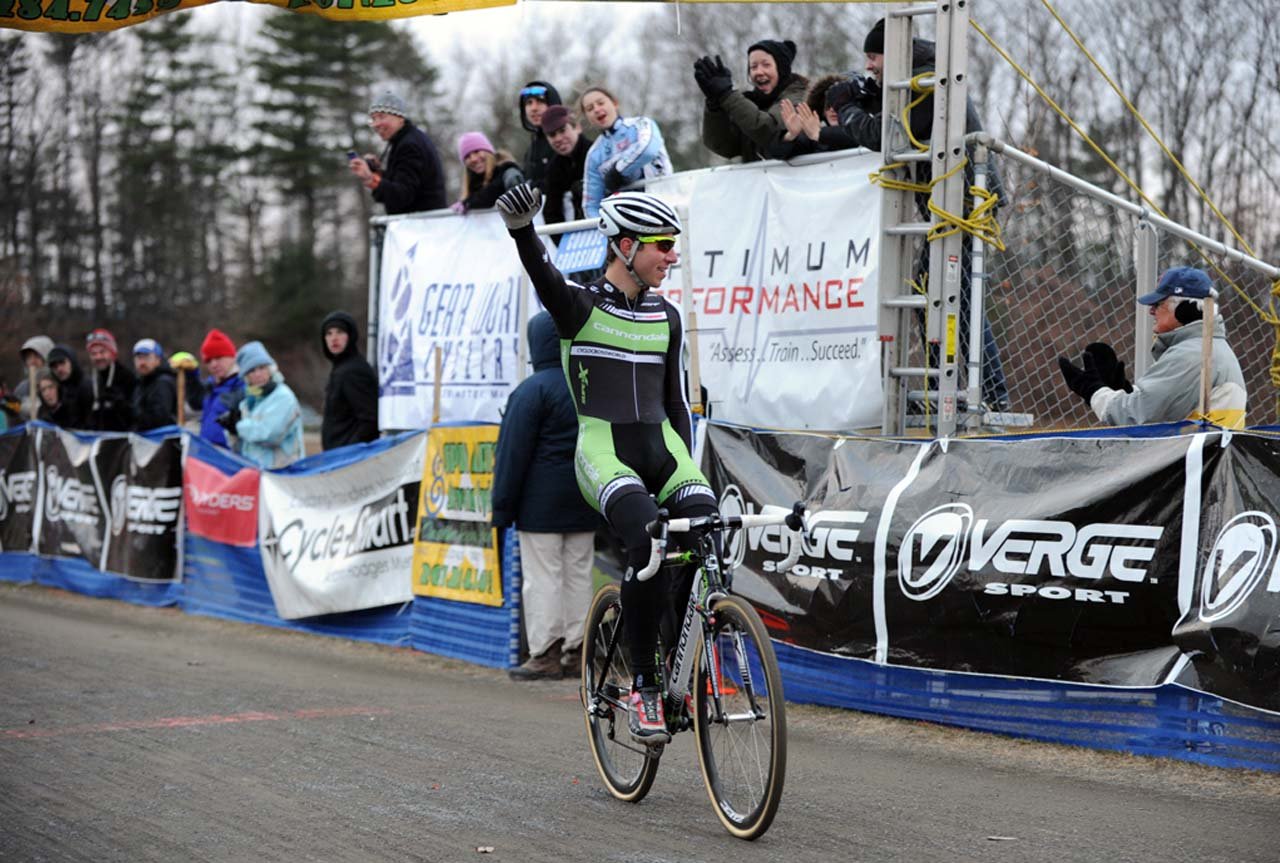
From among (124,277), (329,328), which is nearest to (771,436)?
(329,328)

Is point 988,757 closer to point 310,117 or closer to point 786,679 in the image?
point 786,679

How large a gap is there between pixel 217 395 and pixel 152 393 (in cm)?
Answer: 158

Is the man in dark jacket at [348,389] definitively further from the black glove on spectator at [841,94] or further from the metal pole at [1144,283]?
the metal pole at [1144,283]

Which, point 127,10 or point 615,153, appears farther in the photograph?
point 615,153

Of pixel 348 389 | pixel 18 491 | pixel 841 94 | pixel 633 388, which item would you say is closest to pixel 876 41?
pixel 841 94

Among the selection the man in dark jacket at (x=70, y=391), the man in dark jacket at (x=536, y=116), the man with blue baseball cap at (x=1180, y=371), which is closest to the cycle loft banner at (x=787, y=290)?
the man with blue baseball cap at (x=1180, y=371)

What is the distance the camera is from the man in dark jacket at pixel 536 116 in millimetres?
12195

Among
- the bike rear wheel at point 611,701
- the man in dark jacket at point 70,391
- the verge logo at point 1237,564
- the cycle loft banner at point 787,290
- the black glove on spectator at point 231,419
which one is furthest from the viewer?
the man in dark jacket at point 70,391

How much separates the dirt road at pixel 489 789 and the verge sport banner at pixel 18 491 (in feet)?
25.5

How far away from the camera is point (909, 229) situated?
9102 mm

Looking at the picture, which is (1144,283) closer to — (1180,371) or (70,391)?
(1180,371)

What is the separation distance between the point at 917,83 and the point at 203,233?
5416 centimetres

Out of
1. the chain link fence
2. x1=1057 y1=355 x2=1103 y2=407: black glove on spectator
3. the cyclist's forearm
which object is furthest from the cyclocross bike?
the chain link fence

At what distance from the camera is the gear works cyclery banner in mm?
6887
